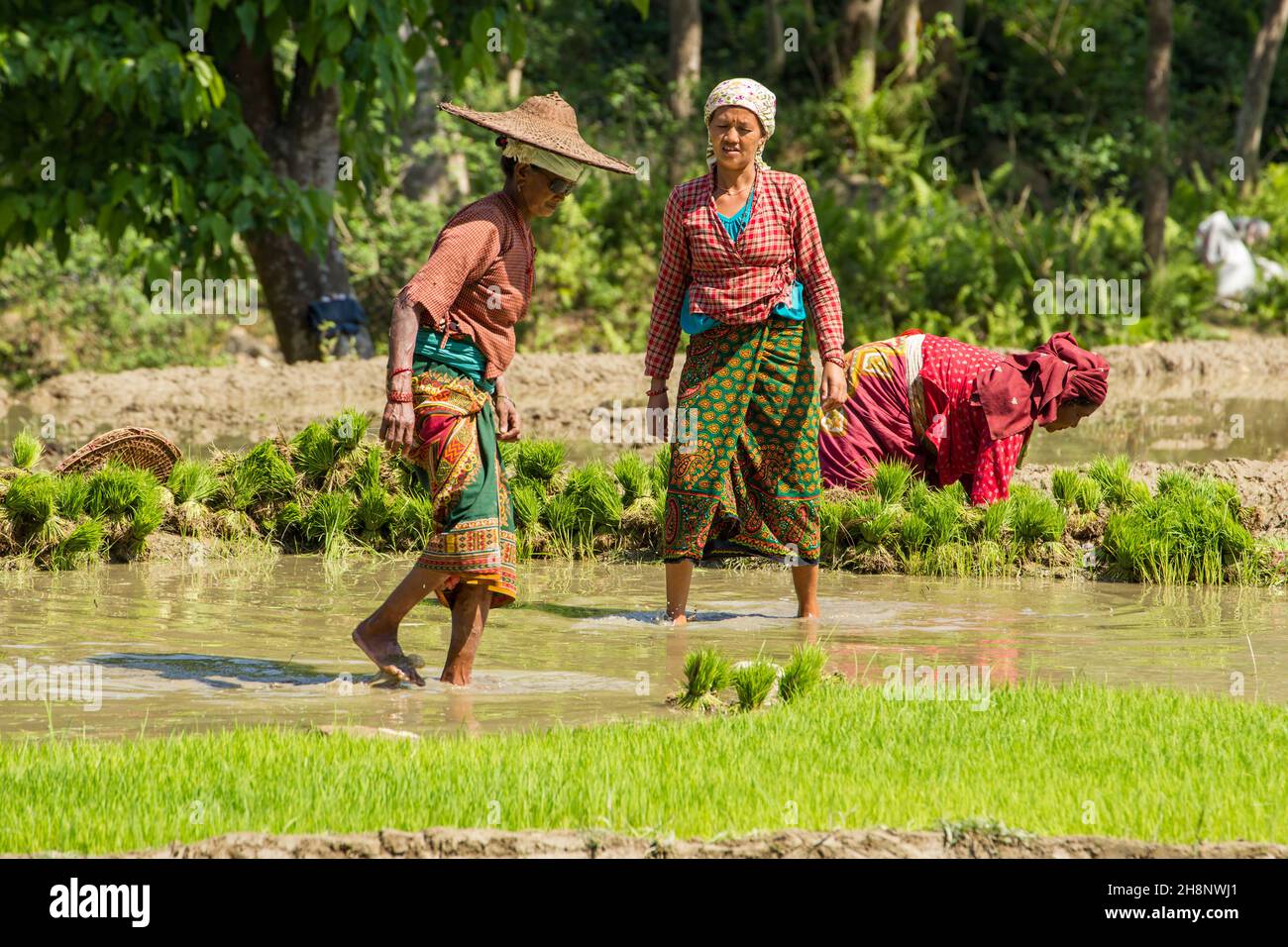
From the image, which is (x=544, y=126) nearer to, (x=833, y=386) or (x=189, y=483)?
(x=833, y=386)

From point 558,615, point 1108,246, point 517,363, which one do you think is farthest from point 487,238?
point 1108,246

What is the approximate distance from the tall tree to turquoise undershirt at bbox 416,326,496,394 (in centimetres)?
622

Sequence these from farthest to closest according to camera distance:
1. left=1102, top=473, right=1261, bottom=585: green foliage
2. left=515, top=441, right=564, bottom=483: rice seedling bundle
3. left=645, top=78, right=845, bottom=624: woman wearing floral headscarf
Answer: left=515, top=441, right=564, bottom=483: rice seedling bundle → left=1102, top=473, right=1261, bottom=585: green foliage → left=645, top=78, right=845, bottom=624: woman wearing floral headscarf

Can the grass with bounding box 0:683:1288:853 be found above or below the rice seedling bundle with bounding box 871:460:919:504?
below

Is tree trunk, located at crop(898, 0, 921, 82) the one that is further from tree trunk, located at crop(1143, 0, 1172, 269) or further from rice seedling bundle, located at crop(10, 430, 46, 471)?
rice seedling bundle, located at crop(10, 430, 46, 471)

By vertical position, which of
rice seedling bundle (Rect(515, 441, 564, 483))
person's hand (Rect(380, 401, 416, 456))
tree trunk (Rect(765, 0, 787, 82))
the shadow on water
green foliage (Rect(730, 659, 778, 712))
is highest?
tree trunk (Rect(765, 0, 787, 82))

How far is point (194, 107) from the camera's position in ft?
37.9

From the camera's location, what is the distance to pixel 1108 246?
1966 centimetres

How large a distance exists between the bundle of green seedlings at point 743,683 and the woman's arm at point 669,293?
1641 millimetres

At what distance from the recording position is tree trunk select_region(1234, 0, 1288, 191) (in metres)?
22.7

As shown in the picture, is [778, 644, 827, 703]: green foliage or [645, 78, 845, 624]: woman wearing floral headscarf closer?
[778, 644, 827, 703]: green foliage

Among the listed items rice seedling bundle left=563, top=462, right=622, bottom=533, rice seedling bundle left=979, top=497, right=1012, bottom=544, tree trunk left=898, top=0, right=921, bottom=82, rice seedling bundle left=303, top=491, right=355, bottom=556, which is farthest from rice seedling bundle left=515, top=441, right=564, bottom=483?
tree trunk left=898, top=0, right=921, bottom=82

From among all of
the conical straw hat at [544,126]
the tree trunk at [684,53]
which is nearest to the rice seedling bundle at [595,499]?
the conical straw hat at [544,126]

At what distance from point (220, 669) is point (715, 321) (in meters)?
2.25
